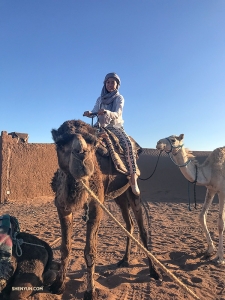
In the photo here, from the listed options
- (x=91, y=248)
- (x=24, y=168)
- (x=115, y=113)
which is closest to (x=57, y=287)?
(x=91, y=248)

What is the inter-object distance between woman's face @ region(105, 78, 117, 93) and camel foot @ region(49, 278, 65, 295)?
3.30 metres

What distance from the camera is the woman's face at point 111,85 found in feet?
16.3

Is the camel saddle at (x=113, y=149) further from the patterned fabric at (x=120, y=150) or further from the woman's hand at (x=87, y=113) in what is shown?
the woman's hand at (x=87, y=113)

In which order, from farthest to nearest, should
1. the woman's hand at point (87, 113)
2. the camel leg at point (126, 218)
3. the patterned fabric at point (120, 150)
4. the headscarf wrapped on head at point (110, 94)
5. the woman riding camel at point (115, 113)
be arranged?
the camel leg at point (126, 218)
the headscarf wrapped on head at point (110, 94)
the woman riding camel at point (115, 113)
the woman's hand at point (87, 113)
the patterned fabric at point (120, 150)

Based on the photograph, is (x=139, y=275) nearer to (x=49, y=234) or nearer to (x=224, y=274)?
(x=224, y=274)

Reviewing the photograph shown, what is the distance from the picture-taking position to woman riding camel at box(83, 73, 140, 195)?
4416 millimetres

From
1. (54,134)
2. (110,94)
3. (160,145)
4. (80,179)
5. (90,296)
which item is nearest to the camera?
(80,179)

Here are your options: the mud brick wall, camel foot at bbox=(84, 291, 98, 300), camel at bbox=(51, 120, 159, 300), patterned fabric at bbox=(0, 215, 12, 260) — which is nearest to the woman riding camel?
camel at bbox=(51, 120, 159, 300)

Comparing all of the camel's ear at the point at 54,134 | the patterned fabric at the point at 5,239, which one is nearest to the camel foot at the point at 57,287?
the patterned fabric at the point at 5,239

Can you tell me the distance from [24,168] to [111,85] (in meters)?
10.1

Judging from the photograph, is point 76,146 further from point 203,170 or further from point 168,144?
point 203,170

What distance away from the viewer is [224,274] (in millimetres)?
4602

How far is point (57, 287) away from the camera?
11.5 ft

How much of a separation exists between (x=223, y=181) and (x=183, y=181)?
45.2ft
